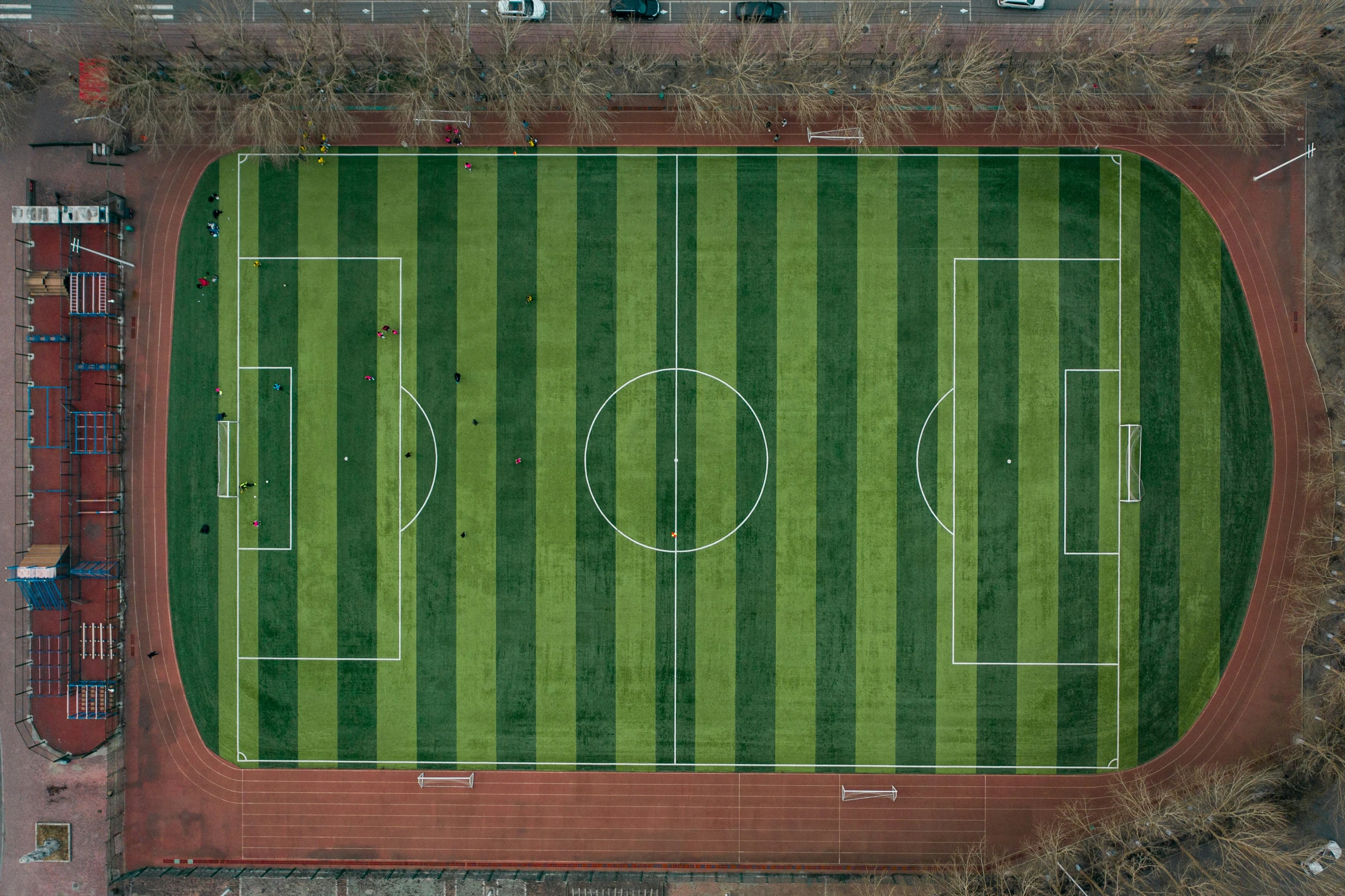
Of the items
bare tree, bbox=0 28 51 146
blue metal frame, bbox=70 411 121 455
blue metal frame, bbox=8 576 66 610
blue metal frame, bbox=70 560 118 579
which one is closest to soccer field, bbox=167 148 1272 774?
blue metal frame, bbox=70 560 118 579

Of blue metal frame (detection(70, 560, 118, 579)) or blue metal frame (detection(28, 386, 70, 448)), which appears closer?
blue metal frame (detection(70, 560, 118, 579))

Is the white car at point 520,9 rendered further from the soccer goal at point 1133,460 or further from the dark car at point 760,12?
the soccer goal at point 1133,460

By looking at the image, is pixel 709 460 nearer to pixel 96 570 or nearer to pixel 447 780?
pixel 447 780

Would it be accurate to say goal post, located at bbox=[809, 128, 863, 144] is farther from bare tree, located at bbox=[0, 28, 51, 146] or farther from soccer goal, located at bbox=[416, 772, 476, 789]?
bare tree, located at bbox=[0, 28, 51, 146]

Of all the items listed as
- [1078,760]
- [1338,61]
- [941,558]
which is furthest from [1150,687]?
[1338,61]

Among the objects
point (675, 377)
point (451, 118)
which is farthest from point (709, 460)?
point (451, 118)

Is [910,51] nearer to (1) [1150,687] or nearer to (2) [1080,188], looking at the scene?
(2) [1080,188]

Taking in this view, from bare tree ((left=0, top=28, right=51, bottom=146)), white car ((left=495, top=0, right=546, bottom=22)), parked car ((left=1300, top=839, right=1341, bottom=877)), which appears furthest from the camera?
white car ((left=495, top=0, right=546, bottom=22))
